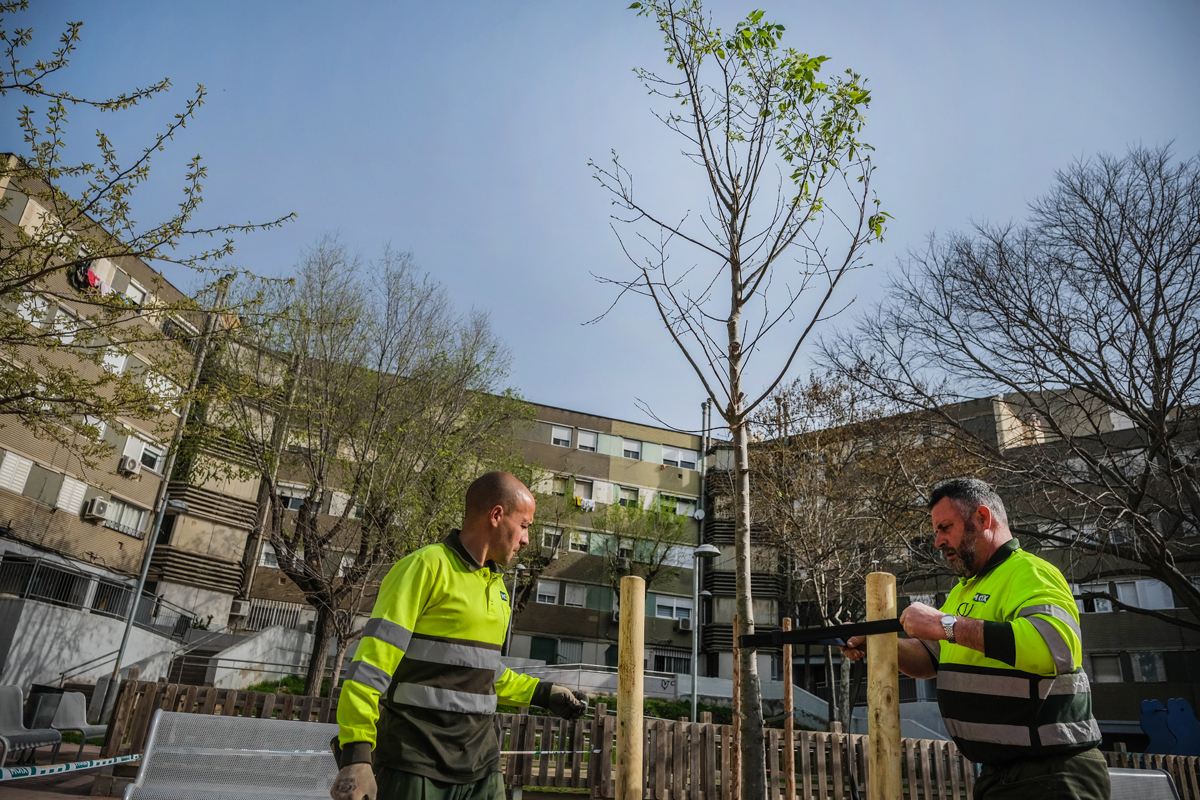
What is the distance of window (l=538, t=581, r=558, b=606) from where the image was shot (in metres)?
42.2

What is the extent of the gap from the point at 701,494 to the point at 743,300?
138 feet

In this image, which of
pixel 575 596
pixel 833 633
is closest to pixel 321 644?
pixel 833 633

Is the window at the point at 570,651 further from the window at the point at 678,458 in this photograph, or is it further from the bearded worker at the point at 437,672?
the bearded worker at the point at 437,672

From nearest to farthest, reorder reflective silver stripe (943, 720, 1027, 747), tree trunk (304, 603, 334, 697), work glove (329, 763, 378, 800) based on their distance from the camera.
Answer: work glove (329, 763, 378, 800)
reflective silver stripe (943, 720, 1027, 747)
tree trunk (304, 603, 334, 697)

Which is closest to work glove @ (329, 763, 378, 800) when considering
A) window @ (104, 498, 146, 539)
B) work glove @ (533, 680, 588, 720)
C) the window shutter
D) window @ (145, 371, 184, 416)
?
work glove @ (533, 680, 588, 720)

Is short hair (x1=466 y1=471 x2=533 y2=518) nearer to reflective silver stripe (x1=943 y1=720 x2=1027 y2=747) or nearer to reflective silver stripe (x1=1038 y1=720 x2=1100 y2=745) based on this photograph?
reflective silver stripe (x1=943 y1=720 x2=1027 y2=747)

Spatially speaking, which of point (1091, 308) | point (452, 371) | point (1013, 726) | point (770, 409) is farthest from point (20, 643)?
point (1091, 308)

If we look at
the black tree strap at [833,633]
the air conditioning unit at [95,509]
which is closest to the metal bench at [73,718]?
the black tree strap at [833,633]

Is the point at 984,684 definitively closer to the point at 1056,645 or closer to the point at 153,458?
the point at 1056,645

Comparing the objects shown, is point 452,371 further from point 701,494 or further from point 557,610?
point 701,494

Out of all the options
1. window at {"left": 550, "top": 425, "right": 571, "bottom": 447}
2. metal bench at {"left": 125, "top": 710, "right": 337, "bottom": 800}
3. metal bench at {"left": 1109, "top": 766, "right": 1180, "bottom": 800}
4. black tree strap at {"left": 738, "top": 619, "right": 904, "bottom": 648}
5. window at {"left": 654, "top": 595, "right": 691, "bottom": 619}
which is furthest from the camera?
window at {"left": 550, "top": 425, "right": 571, "bottom": 447}

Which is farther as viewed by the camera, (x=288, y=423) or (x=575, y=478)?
(x=575, y=478)

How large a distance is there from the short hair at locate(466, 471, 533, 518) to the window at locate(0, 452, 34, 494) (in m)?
27.5

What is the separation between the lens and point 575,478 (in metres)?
46.0
